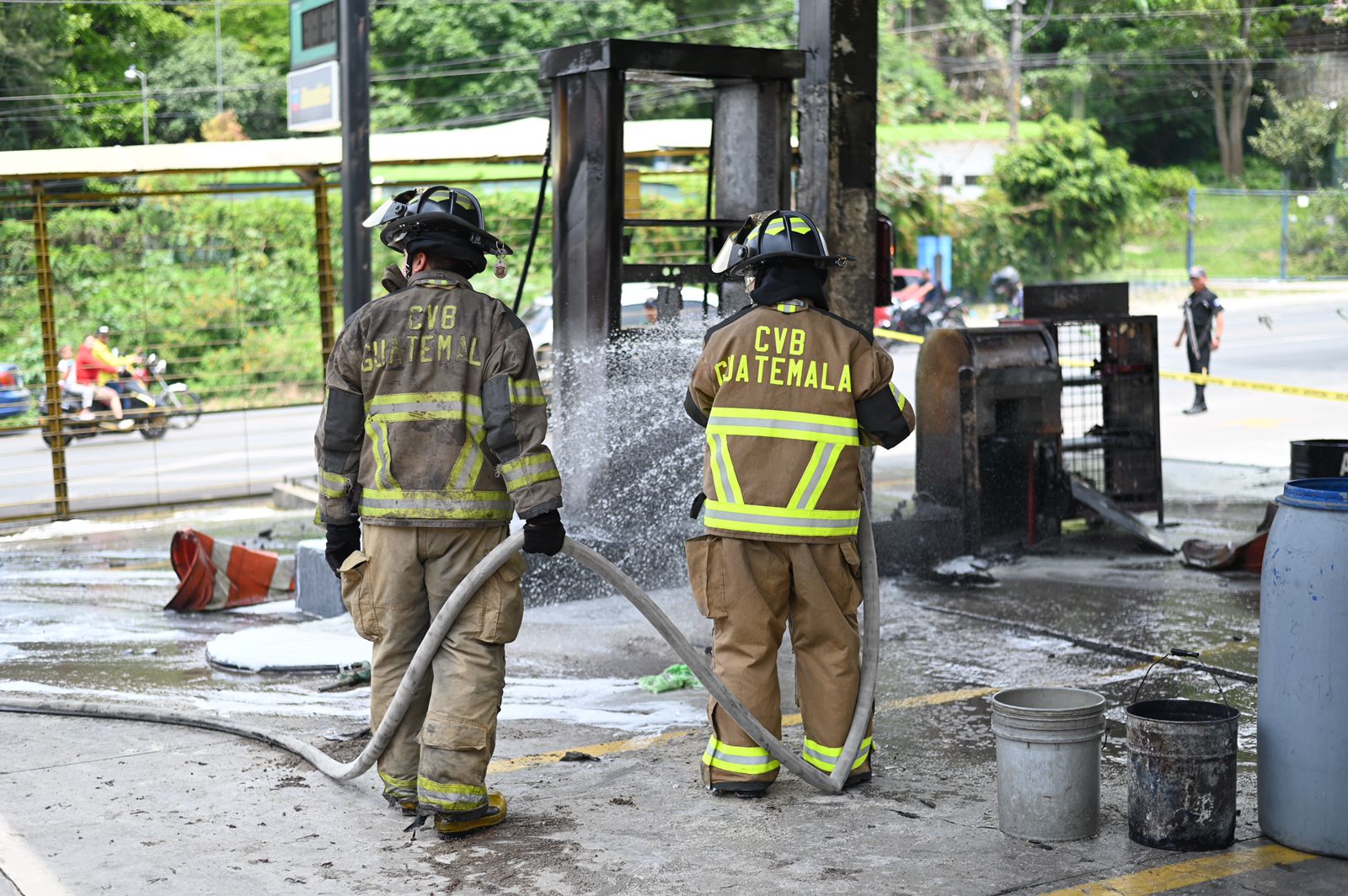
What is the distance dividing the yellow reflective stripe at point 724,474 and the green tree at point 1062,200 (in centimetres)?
3461

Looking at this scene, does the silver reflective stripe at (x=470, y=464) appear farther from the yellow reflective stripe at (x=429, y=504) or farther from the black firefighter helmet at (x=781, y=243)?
the black firefighter helmet at (x=781, y=243)

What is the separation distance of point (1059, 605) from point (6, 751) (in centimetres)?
508

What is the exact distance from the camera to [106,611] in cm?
820

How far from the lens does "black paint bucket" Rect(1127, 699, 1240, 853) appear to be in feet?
14.1

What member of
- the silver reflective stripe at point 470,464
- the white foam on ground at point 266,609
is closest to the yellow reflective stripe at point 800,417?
the silver reflective stripe at point 470,464

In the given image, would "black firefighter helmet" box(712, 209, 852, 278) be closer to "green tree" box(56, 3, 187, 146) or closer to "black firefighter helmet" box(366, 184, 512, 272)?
"black firefighter helmet" box(366, 184, 512, 272)

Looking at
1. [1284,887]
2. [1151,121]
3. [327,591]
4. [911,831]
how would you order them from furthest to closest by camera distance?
1. [1151,121]
2. [327,591]
3. [911,831]
4. [1284,887]

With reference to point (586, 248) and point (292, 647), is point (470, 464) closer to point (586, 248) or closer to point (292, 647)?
point (292, 647)

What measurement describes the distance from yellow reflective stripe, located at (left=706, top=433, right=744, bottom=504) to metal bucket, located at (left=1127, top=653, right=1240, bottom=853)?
4.59 feet

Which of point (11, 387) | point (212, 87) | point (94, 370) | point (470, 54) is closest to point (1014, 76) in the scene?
point (470, 54)

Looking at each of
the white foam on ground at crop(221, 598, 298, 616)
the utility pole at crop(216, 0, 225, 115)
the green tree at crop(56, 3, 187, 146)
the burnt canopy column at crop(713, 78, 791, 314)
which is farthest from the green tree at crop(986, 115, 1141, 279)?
the white foam on ground at crop(221, 598, 298, 616)

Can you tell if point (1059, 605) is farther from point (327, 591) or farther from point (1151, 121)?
point (1151, 121)

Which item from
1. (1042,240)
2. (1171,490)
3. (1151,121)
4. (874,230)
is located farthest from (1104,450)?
(1151,121)

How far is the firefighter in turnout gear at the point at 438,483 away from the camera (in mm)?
4531
